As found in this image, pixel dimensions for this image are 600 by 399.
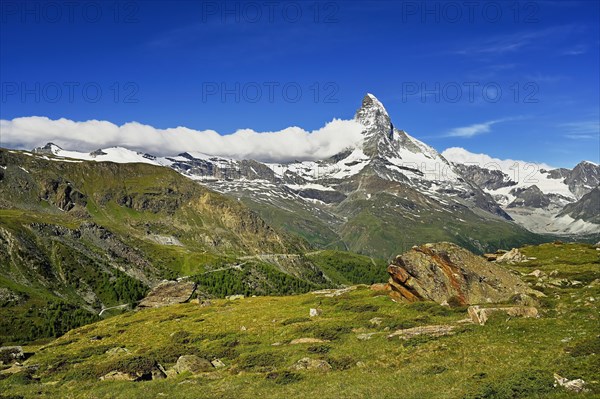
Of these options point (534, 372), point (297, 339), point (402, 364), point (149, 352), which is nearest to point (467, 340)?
point (402, 364)

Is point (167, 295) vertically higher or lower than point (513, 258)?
lower

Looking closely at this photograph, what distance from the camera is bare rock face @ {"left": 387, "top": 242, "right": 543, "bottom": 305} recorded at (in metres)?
65.9

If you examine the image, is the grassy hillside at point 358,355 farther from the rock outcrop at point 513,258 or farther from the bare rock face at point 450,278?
the rock outcrop at point 513,258

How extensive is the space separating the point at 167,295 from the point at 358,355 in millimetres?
108737

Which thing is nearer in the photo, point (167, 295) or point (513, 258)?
point (513, 258)

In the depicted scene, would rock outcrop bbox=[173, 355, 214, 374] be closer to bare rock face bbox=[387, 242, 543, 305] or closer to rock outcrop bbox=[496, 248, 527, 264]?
bare rock face bbox=[387, 242, 543, 305]

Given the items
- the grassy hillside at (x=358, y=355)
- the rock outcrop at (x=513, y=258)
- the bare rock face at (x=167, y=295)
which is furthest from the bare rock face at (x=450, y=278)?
the bare rock face at (x=167, y=295)

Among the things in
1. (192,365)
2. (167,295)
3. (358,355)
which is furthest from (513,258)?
(167,295)

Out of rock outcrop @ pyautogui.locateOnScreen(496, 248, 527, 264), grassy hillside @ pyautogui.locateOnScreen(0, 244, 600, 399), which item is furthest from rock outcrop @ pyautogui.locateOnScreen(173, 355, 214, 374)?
rock outcrop @ pyautogui.locateOnScreen(496, 248, 527, 264)

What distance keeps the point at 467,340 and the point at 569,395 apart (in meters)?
14.9

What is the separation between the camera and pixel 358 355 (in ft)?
150

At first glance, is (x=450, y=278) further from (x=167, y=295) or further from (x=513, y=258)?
(x=167, y=295)

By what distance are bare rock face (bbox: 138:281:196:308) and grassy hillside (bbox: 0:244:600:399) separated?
60913mm

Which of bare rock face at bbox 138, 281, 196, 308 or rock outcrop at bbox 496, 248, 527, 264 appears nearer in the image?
rock outcrop at bbox 496, 248, 527, 264
